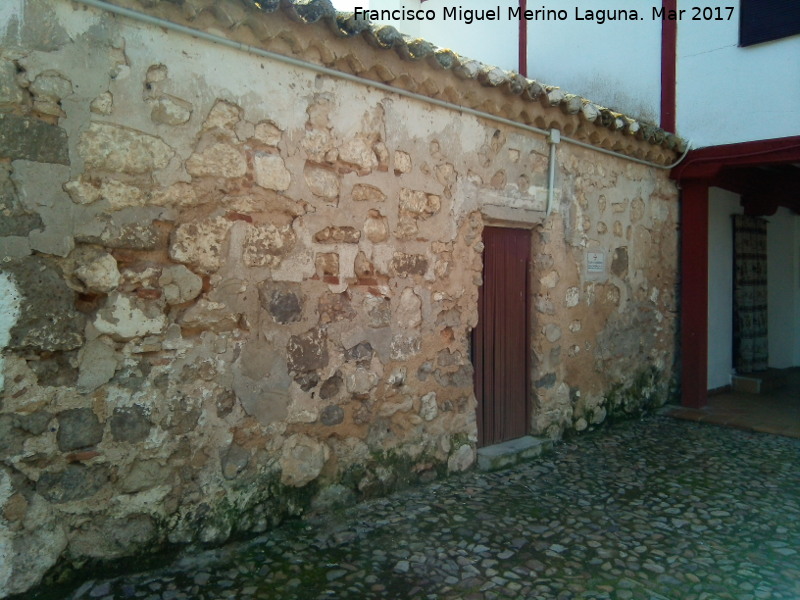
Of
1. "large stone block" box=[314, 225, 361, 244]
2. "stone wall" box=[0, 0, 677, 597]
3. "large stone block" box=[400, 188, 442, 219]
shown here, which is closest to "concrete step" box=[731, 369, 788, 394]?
"stone wall" box=[0, 0, 677, 597]

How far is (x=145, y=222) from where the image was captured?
282 centimetres

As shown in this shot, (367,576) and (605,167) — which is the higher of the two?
(605,167)

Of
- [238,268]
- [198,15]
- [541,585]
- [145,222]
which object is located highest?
[198,15]

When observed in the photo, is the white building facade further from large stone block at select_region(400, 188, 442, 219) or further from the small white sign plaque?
large stone block at select_region(400, 188, 442, 219)

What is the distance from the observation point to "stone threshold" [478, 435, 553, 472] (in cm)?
444

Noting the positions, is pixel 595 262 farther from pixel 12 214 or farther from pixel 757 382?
pixel 12 214

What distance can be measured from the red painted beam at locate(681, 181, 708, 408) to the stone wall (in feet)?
9.16

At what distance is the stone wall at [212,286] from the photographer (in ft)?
8.37

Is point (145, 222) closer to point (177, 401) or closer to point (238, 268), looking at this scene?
point (238, 268)

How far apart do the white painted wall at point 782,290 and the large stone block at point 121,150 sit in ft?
26.6

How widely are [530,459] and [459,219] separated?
1.85 meters

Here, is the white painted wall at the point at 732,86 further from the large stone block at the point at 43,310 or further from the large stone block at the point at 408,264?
the large stone block at the point at 43,310

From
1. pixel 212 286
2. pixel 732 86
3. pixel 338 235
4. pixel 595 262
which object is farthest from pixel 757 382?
pixel 212 286

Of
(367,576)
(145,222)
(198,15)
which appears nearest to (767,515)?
(367,576)
